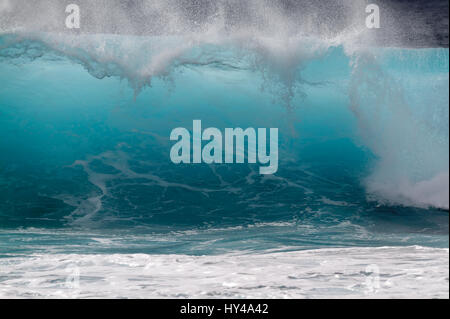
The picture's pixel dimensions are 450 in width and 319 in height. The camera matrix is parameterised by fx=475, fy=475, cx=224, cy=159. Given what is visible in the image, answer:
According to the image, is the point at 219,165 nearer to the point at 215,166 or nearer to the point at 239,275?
the point at 215,166

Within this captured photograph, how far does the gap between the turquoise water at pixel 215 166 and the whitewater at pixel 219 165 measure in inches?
1.3

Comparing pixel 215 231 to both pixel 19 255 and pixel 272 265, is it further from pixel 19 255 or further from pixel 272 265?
pixel 19 255

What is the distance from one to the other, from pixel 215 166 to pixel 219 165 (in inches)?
2.8

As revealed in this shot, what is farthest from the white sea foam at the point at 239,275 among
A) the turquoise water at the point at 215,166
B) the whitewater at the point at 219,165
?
the turquoise water at the point at 215,166

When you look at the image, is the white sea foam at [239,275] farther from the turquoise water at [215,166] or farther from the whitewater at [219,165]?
the turquoise water at [215,166]

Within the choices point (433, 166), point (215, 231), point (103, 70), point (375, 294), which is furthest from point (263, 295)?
point (103, 70)

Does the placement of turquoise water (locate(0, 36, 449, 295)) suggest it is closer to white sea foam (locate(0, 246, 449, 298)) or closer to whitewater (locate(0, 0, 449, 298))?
whitewater (locate(0, 0, 449, 298))

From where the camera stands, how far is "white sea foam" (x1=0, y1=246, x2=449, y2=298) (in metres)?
3.29

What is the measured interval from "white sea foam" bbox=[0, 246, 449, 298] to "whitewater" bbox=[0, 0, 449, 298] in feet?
0.08

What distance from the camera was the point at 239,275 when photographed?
3750 mm

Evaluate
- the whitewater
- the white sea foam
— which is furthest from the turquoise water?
the white sea foam

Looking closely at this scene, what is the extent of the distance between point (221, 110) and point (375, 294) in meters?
6.58

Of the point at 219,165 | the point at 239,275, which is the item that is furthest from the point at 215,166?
the point at 239,275
